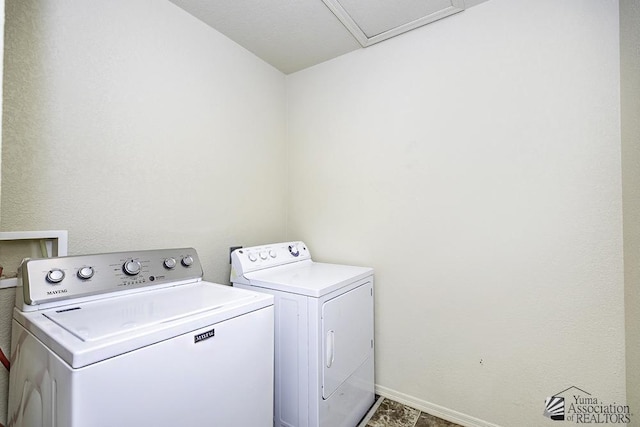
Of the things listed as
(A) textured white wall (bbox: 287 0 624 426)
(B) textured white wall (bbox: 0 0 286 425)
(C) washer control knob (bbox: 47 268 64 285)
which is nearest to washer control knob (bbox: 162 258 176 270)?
(B) textured white wall (bbox: 0 0 286 425)

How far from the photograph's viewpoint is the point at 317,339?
1.38 metres

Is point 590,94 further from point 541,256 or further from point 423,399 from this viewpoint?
point 423,399

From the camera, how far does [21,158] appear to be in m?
1.13

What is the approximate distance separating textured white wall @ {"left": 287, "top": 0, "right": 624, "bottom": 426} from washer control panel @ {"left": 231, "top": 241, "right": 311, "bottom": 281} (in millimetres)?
256

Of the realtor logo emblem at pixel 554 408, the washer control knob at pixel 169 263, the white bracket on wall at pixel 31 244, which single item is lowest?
the realtor logo emblem at pixel 554 408

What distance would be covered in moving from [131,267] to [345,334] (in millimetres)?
1100

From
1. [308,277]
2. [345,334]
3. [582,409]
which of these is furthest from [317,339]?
[582,409]

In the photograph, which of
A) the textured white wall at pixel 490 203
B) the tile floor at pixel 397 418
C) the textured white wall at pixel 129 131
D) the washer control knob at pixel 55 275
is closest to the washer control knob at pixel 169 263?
the textured white wall at pixel 129 131

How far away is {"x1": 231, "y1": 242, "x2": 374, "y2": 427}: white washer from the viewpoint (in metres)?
1.39

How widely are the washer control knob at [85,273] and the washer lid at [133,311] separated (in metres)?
0.10

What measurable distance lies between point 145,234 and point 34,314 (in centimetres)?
58

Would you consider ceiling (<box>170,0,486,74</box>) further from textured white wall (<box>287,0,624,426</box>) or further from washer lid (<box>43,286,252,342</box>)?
washer lid (<box>43,286,252,342</box>)

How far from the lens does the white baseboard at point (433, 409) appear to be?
1.63m

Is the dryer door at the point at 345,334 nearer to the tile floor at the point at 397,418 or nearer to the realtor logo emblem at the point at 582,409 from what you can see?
the tile floor at the point at 397,418
